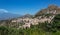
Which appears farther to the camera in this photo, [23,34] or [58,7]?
[58,7]

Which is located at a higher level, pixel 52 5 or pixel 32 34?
pixel 52 5

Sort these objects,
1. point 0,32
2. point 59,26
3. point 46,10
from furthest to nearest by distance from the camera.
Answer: point 46,10
point 59,26
point 0,32

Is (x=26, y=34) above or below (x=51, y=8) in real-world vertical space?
below

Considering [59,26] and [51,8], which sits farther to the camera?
[51,8]

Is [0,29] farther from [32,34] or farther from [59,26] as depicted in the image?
[59,26]

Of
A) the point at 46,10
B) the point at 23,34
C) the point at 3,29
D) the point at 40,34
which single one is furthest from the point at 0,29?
the point at 46,10

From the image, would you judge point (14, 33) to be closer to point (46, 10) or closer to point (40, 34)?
point (40, 34)

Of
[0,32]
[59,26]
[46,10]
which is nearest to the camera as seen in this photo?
[0,32]

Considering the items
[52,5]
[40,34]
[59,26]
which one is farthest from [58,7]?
[40,34]
